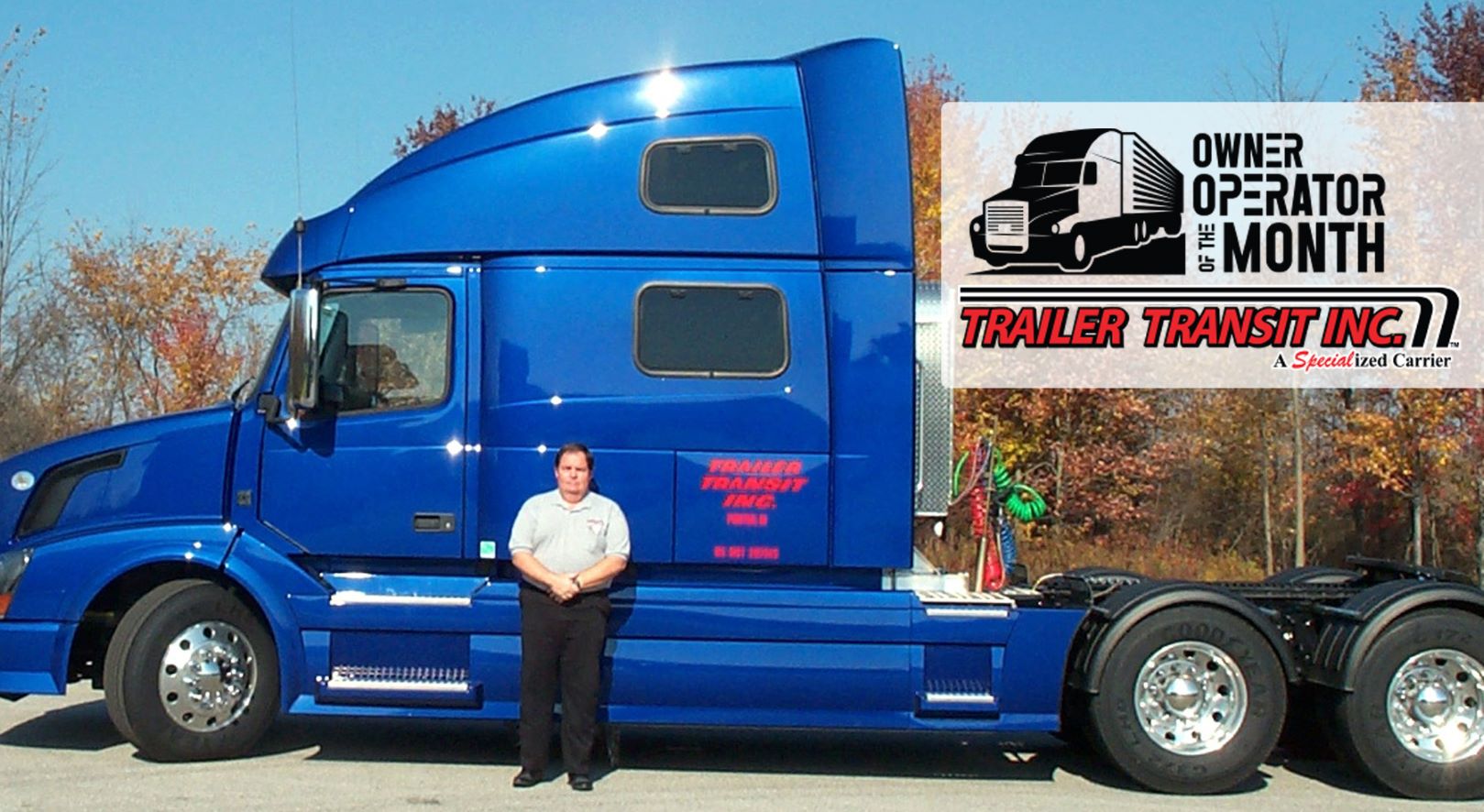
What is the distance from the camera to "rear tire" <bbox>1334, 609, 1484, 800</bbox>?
819cm

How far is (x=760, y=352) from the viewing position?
8.12 metres

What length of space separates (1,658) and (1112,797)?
6164mm

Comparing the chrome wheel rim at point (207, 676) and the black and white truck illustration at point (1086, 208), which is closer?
the chrome wheel rim at point (207, 676)

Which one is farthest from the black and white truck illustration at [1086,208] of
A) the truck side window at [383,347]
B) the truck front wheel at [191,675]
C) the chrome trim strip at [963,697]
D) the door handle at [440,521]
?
the truck front wheel at [191,675]

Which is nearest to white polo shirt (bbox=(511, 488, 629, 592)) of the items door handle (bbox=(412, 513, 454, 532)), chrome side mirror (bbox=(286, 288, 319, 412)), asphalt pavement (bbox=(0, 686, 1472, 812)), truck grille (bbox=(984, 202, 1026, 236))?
door handle (bbox=(412, 513, 454, 532))

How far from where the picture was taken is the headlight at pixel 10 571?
8.20 m

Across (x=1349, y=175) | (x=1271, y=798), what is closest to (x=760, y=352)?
(x=1271, y=798)

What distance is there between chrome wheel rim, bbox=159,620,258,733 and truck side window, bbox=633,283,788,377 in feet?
9.11

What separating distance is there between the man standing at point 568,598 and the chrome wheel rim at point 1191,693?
3.01 m

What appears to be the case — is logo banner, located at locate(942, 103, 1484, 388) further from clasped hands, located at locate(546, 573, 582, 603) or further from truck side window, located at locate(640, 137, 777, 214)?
clasped hands, located at locate(546, 573, 582, 603)

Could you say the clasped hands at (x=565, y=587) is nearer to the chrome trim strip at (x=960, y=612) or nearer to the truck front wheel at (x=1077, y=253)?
the chrome trim strip at (x=960, y=612)

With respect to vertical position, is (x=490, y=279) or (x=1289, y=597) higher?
(x=490, y=279)

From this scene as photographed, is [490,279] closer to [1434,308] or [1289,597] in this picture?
[1289,597]

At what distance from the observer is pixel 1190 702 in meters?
8.15
